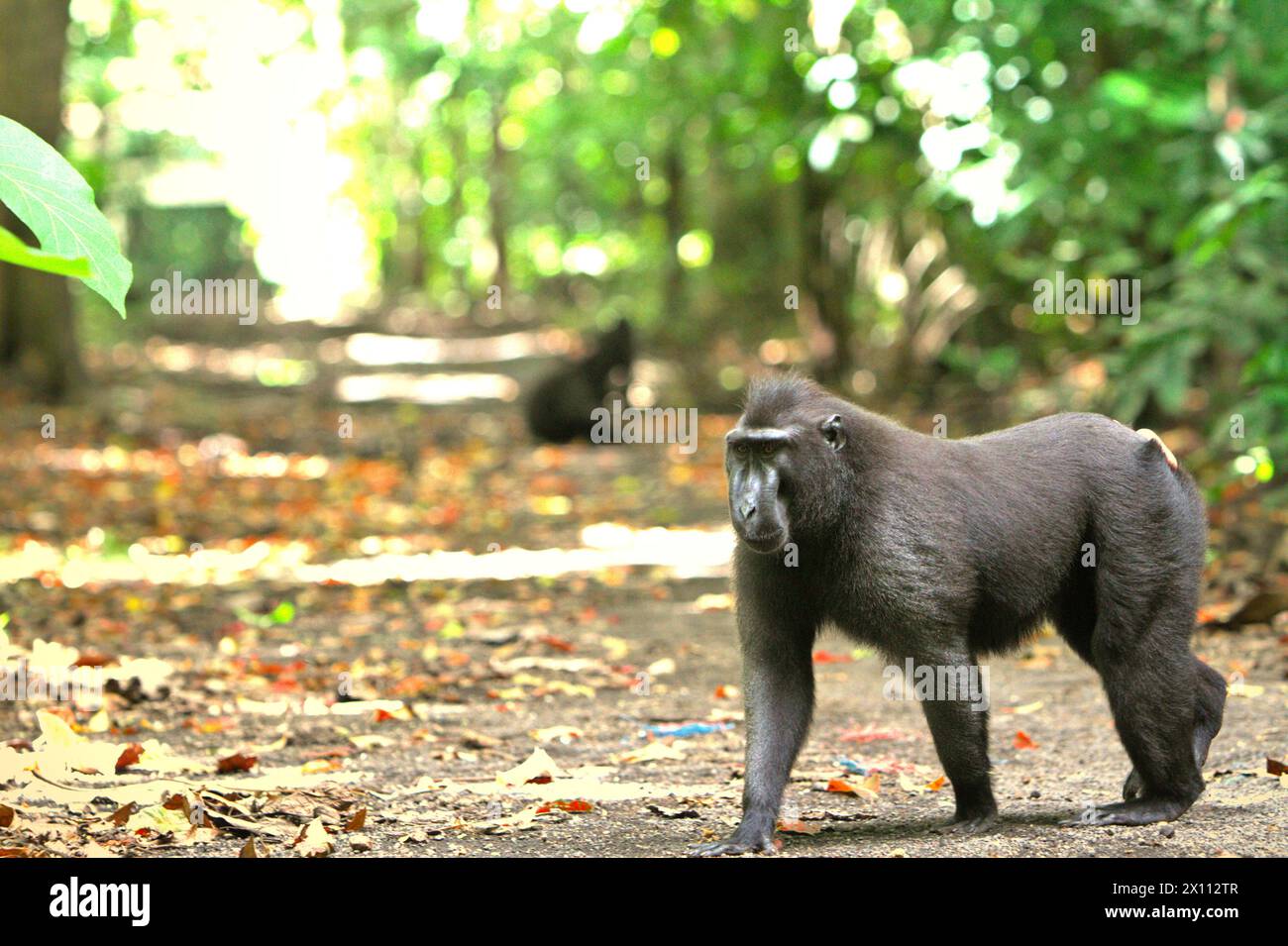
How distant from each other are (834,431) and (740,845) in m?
1.50

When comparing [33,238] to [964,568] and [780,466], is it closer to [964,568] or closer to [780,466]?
[780,466]

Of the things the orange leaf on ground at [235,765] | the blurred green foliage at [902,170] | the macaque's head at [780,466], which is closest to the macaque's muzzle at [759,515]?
the macaque's head at [780,466]

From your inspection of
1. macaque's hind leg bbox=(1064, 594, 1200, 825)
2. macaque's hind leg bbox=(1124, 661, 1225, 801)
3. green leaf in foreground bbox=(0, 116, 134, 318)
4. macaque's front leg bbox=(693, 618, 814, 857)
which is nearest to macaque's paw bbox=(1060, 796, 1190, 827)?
macaque's hind leg bbox=(1064, 594, 1200, 825)

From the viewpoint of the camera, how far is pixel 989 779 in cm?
534

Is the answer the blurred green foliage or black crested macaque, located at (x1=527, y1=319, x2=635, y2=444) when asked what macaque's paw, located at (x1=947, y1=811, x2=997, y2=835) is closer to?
the blurred green foliage

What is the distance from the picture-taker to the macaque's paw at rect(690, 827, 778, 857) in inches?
195

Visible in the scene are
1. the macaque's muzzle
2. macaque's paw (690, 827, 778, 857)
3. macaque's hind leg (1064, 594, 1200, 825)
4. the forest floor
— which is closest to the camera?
macaque's paw (690, 827, 778, 857)

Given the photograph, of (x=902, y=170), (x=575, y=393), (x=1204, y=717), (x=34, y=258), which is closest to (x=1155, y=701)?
(x=1204, y=717)

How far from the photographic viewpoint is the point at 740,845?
501cm

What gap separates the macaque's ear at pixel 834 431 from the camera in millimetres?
5402

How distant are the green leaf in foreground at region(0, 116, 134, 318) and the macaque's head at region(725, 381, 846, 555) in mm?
2231

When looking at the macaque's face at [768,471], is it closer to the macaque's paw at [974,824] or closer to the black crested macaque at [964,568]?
the black crested macaque at [964,568]

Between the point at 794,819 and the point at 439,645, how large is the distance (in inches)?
161
